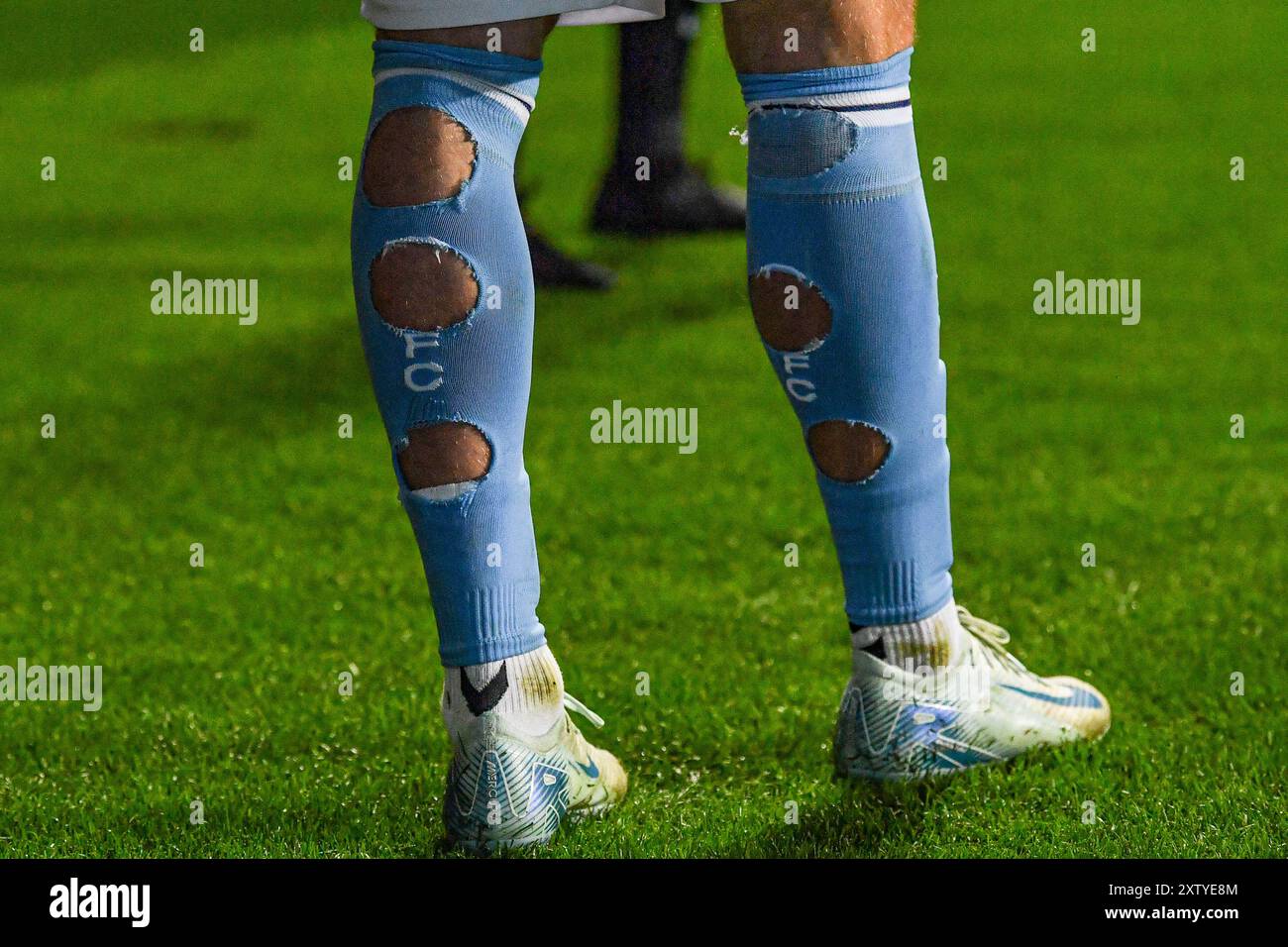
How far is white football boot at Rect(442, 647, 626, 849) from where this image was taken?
176 centimetres

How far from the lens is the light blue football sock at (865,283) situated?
1744 mm

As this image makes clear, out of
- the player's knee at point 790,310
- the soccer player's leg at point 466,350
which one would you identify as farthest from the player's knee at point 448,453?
the player's knee at point 790,310

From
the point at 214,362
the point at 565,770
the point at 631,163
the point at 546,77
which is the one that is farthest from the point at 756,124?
the point at 546,77

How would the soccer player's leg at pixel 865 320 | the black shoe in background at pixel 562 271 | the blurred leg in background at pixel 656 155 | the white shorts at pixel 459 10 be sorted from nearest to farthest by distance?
the white shorts at pixel 459 10, the soccer player's leg at pixel 865 320, the black shoe in background at pixel 562 271, the blurred leg in background at pixel 656 155

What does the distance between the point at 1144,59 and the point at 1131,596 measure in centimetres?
630

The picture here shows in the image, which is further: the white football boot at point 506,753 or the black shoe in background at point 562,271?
the black shoe in background at point 562,271

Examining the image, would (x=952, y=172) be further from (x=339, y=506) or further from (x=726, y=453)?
(x=339, y=506)

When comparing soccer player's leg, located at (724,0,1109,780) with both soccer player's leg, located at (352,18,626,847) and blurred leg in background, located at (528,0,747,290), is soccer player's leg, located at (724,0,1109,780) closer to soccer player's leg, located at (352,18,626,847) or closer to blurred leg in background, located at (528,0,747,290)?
soccer player's leg, located at (352,18,626,847)

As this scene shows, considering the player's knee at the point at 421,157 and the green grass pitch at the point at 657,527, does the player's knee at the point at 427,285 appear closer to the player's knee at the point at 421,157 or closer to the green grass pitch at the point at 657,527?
the player's knee at the point at 421,157

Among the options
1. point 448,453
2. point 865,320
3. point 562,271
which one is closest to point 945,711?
point 865,320

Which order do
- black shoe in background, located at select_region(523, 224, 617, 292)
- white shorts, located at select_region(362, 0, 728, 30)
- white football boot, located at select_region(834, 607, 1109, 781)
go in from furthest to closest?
1. black shoe in background, located at select_region(523, 224, 617, 292)
2. white football boot, located at select_region(834, 607, 1109, 781)
3. white shorts, located at select_region(362, 0, 728, 30)

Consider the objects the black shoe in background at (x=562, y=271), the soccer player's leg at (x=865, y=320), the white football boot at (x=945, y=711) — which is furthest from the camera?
the black shoe in background at (x=562, y=271)

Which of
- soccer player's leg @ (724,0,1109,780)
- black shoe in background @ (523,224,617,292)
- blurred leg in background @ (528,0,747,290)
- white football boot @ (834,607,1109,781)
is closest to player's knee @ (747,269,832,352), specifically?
soccer player's leg @ (724,0,1109,780)

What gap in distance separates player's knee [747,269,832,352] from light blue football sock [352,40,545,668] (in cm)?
24
